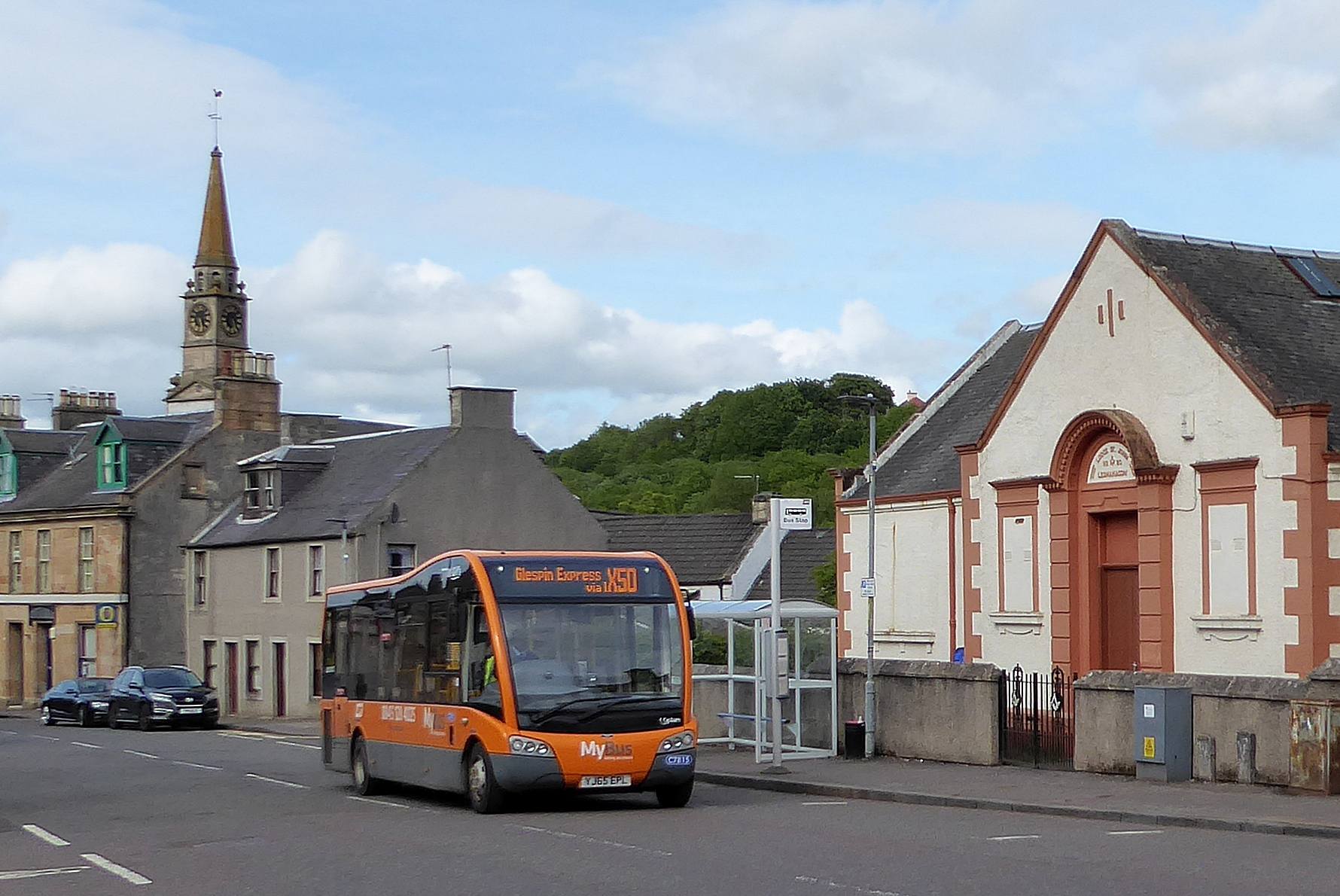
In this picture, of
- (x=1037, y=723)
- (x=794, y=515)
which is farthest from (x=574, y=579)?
(x=1037, y=723)

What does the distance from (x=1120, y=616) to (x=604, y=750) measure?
1134cm

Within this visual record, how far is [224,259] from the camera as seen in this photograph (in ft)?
393

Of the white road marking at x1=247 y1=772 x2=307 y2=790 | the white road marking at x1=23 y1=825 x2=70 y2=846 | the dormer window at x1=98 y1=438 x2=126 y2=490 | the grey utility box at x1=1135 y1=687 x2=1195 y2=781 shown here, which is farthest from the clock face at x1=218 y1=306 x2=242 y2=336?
the grey utility box at x1=1135 y1=687 x2=1195 y2=781

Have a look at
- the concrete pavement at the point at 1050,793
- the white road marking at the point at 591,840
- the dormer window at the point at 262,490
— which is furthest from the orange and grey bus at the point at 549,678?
the dormer window at the point at 262,490

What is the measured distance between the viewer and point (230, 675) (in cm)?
5444

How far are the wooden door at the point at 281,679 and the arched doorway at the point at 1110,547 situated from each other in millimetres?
28555

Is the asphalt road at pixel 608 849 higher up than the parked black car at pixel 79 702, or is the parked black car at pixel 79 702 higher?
the asphalt road at pixel 608 849

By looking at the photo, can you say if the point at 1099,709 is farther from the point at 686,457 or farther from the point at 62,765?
the point at 686,457

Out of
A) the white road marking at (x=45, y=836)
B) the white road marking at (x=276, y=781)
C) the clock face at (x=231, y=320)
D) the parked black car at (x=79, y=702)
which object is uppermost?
the clock face at (x=231, y=320)

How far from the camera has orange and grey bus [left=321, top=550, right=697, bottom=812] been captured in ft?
63.2

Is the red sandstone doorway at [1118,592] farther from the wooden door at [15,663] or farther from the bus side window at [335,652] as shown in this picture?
the wooden door at [15,663]

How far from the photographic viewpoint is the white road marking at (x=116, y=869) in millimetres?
14344

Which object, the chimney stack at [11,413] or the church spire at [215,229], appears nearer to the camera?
the chimney stack at [11,413]

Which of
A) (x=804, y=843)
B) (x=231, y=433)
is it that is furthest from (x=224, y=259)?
(x=804, y=843)
